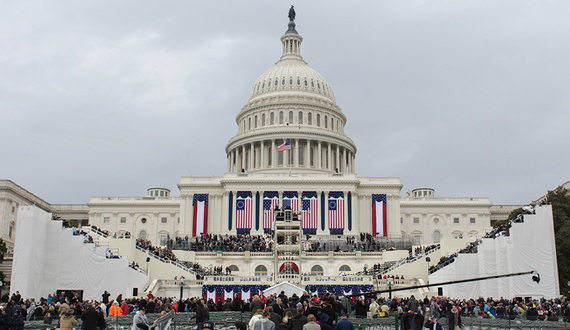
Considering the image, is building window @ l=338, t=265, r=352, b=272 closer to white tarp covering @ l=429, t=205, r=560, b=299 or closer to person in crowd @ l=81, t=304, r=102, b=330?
white tarp covering @ l=429, t=205, r=560, b=299

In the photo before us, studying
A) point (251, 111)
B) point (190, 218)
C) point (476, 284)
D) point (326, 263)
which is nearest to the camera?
point (476, 284)

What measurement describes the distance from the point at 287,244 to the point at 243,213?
2363 cm

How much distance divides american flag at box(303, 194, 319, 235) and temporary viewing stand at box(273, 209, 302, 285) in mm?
15325

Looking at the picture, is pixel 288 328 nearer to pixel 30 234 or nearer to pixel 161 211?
pixel 30 234

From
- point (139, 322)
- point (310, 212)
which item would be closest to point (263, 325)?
point (139, 322)

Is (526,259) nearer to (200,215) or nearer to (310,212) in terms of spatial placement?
(310,212)

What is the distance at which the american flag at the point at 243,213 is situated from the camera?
88.3m

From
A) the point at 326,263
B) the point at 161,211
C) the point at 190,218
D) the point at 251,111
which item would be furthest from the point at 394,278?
the point at 251,111

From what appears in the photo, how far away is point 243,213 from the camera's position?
89062 mm

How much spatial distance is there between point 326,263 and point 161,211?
149 feet

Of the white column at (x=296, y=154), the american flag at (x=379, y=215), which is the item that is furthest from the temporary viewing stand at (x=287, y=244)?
the white column at (x=296, y=154)

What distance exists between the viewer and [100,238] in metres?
61.2

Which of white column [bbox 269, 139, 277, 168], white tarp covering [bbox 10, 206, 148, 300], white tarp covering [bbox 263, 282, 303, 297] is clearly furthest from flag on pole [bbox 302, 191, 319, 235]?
white tarp covering [bbox 263, 282, 303, 297]

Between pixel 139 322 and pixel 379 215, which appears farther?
pixel 379 215
